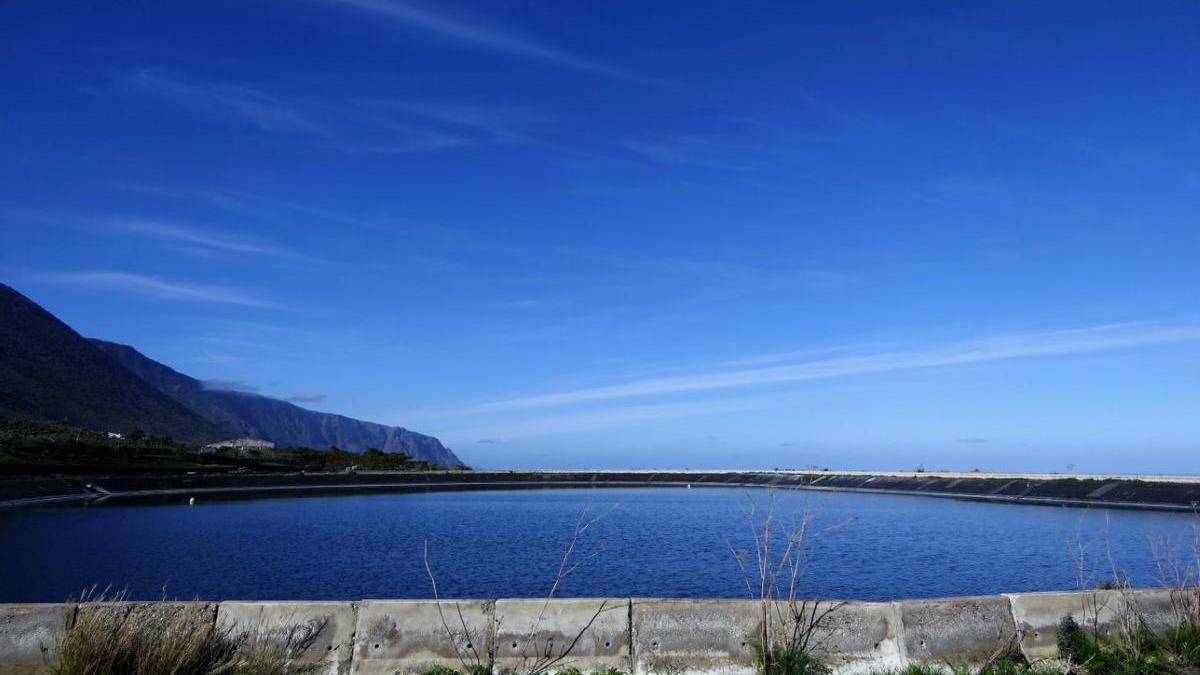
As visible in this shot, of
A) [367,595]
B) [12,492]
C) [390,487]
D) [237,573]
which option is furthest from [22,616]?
[390,487]

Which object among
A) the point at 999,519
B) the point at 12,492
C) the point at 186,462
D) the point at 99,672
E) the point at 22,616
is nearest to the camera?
the point at 99,672

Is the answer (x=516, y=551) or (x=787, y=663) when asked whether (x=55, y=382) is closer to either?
(x=516, y=551)

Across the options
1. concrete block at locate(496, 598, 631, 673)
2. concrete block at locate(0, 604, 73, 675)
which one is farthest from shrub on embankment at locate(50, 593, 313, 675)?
concrete block at locate(496, 598, 631, 673)

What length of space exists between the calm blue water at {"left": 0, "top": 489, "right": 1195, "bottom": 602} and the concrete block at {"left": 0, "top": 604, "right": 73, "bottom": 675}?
7164 mm

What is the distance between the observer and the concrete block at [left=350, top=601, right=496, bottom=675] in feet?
31.9

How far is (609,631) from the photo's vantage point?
998 centimetres

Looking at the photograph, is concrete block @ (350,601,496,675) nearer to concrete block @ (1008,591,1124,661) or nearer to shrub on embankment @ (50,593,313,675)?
shrub on embankment @ (50,593,313,675)

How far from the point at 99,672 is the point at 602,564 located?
2291cm

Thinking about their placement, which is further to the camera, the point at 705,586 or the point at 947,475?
the point at 947,475

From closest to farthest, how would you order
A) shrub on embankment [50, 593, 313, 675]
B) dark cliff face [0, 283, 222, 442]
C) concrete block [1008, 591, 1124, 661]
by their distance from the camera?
shrub on embankment [50, 593, 313, 675] → concrete block [1008, 591, 1124, 661] → dark cliff face [0, 283, 222, 442]

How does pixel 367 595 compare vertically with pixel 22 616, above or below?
below

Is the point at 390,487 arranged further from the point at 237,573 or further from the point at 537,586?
the point at 537,586

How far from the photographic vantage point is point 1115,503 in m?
62.0

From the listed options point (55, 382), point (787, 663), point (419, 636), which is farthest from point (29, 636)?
point (55, 382)
